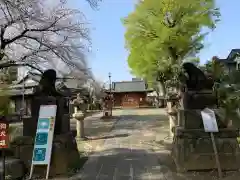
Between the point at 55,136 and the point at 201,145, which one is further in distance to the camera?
the point at 55,136

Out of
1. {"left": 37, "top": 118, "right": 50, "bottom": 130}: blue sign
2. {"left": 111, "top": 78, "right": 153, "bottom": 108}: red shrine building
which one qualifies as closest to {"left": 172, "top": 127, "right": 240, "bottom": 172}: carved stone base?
Answer: {"left": 37, "top": 118, "right": 50, "bottom": 130}: blue sign

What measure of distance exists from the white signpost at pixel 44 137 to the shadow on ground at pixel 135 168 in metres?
0.87

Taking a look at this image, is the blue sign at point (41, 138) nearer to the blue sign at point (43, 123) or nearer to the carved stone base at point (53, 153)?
the blue sign at point (43, 123)

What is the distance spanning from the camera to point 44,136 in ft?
24.1

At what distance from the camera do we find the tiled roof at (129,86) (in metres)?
58.3

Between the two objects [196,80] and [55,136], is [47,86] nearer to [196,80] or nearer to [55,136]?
[55,136]

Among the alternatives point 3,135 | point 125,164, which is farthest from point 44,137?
point 125,164

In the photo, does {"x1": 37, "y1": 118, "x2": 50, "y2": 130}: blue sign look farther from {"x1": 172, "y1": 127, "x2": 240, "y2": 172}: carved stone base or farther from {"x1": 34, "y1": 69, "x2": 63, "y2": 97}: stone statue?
{"x1": 172, "y1": 127, "x2": 240, "y2": 172}: carved stone base

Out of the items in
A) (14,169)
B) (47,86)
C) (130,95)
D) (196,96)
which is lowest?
(14,169)

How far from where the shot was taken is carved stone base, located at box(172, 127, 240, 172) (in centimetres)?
748

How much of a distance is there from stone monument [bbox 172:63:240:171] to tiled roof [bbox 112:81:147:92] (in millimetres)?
49461

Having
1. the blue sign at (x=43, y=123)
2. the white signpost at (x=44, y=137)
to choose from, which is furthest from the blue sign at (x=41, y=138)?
the blue sign at (x=43, y=123)

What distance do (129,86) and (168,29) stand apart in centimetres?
3609

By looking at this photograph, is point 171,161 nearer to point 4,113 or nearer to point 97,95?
point 4,113
